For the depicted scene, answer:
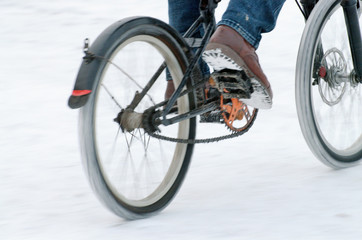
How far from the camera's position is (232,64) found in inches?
104

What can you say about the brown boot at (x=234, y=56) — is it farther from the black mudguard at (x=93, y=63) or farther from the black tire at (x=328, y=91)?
the black mudguard at (x=93, y=63)

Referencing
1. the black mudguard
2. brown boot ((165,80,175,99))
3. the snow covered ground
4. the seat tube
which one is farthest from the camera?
the seat tube

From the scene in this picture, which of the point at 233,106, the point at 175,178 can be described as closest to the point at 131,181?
the point at 175,178

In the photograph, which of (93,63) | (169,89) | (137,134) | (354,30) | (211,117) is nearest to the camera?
(93,63)

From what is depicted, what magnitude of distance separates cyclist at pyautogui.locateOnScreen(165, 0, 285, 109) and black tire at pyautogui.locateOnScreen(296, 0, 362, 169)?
0.54 feet

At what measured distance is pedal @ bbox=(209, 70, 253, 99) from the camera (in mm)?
2668

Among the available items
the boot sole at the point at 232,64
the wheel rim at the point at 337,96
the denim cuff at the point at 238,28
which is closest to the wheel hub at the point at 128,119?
the boot sole at the point at 232,64

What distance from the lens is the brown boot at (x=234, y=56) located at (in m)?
2.60

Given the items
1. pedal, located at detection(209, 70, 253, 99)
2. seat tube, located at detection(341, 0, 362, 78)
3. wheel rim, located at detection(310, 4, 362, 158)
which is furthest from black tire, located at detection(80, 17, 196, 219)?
seat tube, located at detection(341, 0, 362, 78)

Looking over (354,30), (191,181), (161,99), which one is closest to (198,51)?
(161,99)

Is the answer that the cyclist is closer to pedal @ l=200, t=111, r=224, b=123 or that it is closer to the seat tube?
pedal @ l=200, t=111, r=224, b=123

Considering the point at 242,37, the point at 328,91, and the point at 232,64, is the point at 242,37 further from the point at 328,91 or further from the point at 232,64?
the point at 328,91

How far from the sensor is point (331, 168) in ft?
10.3

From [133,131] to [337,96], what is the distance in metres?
0.98
